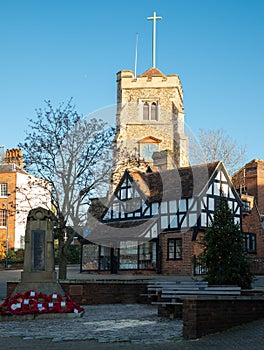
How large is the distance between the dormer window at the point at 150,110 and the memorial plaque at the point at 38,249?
42096mm

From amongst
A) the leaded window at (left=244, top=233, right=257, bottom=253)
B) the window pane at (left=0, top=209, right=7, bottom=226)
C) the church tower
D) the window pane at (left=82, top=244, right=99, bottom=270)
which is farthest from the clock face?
the window pane at (left=82, top=244, right=99, bottom=270)

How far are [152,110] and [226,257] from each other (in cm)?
4314

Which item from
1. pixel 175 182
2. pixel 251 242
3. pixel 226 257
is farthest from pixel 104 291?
pixel 251 242

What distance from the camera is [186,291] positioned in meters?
12.7

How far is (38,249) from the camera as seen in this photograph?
16.2m

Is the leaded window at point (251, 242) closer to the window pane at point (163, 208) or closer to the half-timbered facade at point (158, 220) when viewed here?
the half-timbered facade at point (158, 220)

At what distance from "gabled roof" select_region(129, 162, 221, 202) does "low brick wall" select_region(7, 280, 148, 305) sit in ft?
57.0

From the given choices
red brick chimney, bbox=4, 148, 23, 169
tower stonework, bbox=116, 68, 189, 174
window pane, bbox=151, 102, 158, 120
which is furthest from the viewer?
window pane, bbox=151, 102, 158, 120

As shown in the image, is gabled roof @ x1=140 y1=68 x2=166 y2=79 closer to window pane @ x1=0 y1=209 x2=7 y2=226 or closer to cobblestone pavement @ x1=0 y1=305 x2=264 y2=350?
window pane @ x1=0 y1=209 x2=7 y2=226

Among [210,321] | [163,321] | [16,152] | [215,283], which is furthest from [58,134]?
[16,152]

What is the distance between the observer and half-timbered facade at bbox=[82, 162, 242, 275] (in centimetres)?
3447

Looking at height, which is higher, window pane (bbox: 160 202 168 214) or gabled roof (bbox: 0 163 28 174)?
gabled roof (bbox: 0 163 28 174)

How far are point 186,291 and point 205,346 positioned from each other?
360cm

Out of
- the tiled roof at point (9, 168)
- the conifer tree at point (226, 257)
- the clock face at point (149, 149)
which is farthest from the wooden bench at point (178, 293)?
the clock face at point (149, 149)
